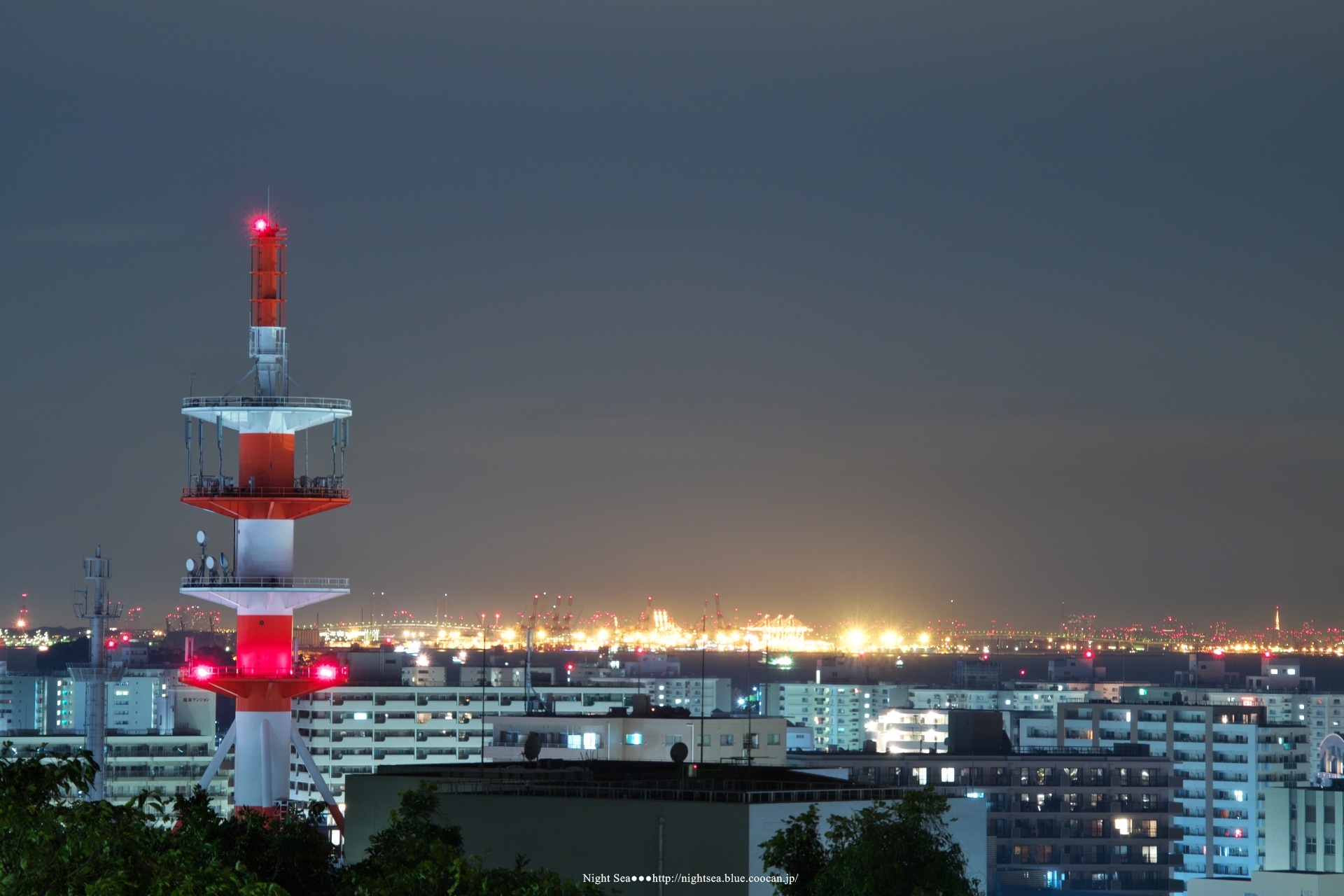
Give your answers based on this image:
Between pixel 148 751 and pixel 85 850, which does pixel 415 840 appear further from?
pixel 148 751

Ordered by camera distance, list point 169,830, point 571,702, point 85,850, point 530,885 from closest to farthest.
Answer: point 85,850 → point 530,885 → point 169,830 → point 571,702

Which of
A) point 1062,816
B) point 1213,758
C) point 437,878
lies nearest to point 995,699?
point 1213,758

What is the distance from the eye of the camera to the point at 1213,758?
120 m

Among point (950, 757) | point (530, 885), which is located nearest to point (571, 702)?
point (950, 757)

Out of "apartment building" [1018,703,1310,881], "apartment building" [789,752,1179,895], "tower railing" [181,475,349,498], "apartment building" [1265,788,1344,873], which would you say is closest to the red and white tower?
"tower railing" [181,475,349,498]

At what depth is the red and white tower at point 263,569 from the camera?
56875 millimetres

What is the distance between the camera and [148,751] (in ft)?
370

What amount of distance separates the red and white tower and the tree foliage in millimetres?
21898

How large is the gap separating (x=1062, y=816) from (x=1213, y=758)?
117 feet

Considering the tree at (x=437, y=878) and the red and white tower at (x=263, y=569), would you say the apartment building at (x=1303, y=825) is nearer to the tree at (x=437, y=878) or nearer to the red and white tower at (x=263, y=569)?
the red and white tower at (x=263, y=569)

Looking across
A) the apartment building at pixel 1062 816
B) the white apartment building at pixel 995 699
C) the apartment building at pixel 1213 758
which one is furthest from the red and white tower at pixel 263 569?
the white apartment building at pixel 995 699

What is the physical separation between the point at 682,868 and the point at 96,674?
2805 inches

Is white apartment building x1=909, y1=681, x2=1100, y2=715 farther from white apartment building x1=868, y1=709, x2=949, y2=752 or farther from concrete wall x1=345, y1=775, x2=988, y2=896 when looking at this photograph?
concrete wall x1=345, y1=775, x2=988, y2=896

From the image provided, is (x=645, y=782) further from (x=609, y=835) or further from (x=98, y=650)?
(x=98, y=650)
